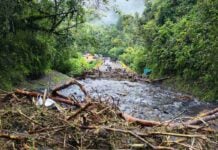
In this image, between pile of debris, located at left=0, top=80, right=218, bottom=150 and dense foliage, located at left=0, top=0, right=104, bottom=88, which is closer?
pile of debris, located at left=0, top=80, right=218, bottom=150

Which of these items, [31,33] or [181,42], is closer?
[31,33]

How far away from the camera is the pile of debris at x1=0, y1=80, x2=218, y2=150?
5.98 metres

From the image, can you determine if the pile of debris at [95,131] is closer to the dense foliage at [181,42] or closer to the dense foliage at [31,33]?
the dense foliage at [31,33]

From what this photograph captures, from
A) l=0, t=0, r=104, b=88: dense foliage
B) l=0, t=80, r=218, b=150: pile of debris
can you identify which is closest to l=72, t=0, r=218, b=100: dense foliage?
l=0, t=0, r=104, b=88: dense foliage

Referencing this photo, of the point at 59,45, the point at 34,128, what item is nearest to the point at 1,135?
the point at 34,128

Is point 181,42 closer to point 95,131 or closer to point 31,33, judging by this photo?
point 31,33

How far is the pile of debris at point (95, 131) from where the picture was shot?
5980 millimetres

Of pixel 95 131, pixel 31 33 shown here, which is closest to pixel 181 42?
pixel 31 33

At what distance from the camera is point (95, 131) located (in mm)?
6004

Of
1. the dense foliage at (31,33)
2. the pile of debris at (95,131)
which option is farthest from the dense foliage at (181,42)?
the pile of debris at (95,131)

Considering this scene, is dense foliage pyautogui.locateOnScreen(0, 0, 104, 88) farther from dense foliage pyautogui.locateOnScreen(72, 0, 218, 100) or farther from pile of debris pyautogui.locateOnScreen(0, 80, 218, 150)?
pile of debris pyautogui.locateOnScreen(0, 80, 218, 150)

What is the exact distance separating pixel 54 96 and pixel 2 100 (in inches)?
47.0

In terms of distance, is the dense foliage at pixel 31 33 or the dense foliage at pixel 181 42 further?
the dense foliage at pixel 181 42

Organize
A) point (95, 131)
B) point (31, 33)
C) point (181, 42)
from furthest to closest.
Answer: point (181, 42), point (31, 33), point (95, 131)
